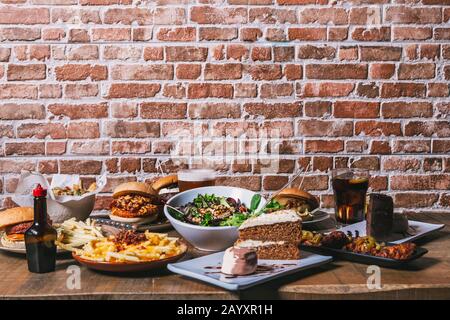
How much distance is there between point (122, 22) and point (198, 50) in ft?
1.25

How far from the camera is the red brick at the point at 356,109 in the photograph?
2891mm

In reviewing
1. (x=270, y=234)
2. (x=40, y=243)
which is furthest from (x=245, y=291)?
(x=40, y=243)

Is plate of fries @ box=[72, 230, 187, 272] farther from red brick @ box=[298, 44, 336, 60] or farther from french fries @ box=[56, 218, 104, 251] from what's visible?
red brick @ box=[298, 44, 336, 60]

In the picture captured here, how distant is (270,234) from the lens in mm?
1634

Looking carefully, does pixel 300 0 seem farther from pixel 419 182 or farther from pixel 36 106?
pixel 36 106

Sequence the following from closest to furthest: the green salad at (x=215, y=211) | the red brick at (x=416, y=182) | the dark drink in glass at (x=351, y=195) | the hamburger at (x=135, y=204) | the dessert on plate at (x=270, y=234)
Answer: the dessert on plate at (x=270, y=234), the green salad at (x=215, y=211), the hamburger at (x=135, y=204), the dark drink in glass at (x=351, y=195), the red brick at (x=416, y=182)

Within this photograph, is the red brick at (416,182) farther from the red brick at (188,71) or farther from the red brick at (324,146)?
the red brick at (188,71)

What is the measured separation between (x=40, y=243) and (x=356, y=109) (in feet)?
5.94

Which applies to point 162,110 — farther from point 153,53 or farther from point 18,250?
point 18,250

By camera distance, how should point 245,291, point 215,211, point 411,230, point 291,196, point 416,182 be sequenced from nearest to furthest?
point 245,291 → point 215,211 → point 411,230 → point 291,196 → point 416,182

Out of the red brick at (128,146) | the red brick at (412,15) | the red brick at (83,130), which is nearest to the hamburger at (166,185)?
the red brick at (128,146)

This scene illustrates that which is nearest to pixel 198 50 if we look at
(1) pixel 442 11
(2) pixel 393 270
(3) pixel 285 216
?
(1) pixel 442 11

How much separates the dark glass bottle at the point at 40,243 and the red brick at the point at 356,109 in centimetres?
172

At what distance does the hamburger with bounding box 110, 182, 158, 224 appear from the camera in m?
1.97
